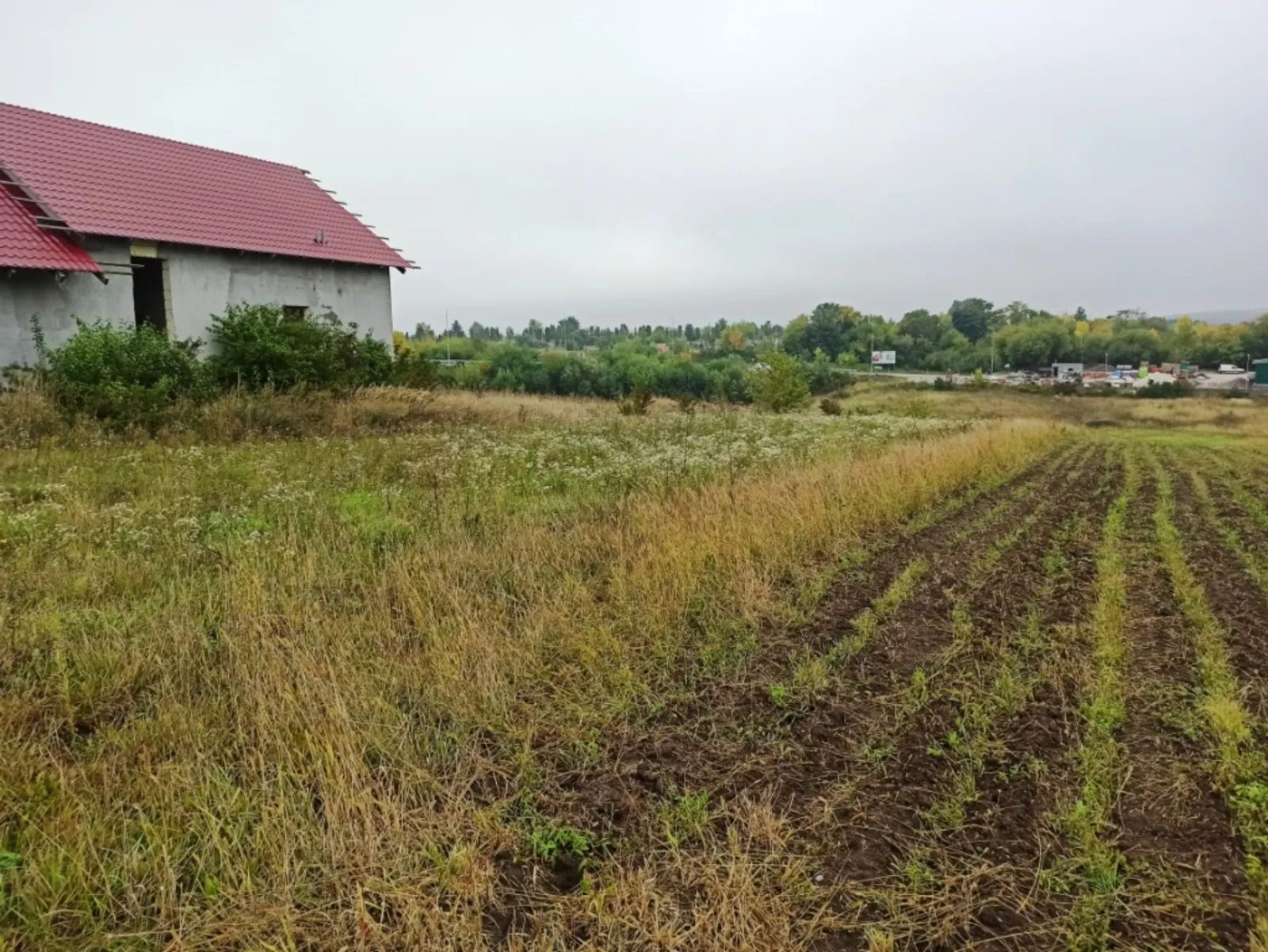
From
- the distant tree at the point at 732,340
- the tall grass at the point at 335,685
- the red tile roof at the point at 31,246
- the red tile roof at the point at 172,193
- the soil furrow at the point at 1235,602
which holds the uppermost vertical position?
the distant tree at the point at 732,340

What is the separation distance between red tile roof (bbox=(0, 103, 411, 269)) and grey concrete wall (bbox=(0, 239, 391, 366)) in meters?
0.52

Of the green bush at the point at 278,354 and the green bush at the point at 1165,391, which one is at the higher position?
the green bush at the point at 278,354

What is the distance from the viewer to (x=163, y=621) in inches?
172

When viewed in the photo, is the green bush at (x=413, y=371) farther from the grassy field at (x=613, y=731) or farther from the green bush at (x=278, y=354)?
the grassy field at (x=613, y=731)

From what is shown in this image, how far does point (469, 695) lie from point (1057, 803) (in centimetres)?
270

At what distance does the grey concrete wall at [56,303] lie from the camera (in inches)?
592

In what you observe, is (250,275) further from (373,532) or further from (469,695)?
(469,695)

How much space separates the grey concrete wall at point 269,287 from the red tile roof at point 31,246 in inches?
102

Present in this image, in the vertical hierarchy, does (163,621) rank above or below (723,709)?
above

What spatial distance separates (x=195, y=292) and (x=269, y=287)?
229 centimetres

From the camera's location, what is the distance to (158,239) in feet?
59.3

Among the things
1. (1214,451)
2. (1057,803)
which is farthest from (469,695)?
(1214,451)

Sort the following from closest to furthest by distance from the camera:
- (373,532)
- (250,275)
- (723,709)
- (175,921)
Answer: (175,921)
(723,709)
(373,532)
(250,275)

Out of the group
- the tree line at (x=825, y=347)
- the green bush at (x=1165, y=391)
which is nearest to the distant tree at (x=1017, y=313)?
the tree line at (x=825, y=347)
